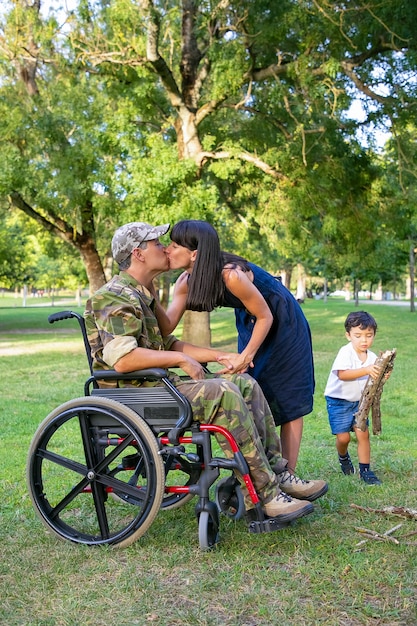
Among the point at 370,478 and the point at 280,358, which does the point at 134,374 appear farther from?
the point at 370,478

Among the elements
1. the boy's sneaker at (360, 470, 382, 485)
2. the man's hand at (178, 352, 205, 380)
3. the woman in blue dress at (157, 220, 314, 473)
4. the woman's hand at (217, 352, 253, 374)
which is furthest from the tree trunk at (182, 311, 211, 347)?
the man's hand at (178, 352, 205, 380)

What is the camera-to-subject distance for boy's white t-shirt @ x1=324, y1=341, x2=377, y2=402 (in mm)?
4531

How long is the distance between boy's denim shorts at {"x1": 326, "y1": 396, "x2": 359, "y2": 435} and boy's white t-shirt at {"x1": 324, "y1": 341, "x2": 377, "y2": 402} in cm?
3

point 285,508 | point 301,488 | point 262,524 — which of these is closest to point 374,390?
point 301,488

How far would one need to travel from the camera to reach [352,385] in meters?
4.65

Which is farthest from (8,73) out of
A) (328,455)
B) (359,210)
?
(328,455)

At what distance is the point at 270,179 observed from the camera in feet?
49.9

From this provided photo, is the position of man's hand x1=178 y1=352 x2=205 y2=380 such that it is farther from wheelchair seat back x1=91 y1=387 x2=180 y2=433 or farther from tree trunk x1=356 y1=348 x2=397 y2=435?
tree trunk x1=356 y1=348 x2=397 y2=435

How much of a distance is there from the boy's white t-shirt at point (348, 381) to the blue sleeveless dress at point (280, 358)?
52 centimetres

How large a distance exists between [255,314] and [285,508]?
101cm

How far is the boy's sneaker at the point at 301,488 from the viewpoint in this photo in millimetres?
3635

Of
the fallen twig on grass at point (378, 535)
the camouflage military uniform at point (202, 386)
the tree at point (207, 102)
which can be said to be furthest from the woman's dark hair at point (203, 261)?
the tree at point (207, 102)

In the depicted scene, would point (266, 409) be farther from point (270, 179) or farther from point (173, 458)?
point (270, 179)

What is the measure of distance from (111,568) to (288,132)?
12379mm
